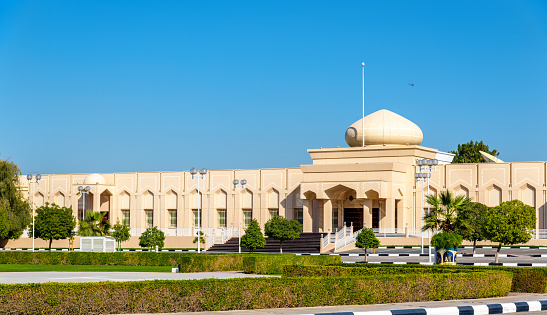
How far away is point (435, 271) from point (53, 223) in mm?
32388

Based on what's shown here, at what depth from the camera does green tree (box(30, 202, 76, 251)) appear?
45.9 m

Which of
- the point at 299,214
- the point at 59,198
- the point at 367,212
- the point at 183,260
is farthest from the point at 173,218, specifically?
the point at 183,260

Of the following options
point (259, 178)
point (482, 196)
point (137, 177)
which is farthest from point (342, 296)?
point (137, 177)

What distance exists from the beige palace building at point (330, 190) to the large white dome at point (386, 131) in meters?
0.07

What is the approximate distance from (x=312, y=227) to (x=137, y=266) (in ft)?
60.3

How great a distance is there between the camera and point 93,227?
161ft

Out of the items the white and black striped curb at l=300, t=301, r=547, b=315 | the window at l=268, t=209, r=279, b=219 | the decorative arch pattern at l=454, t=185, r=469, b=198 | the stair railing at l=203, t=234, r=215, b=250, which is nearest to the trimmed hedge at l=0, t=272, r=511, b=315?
the white and black striped curb at l=300, t=301, r=547, b=315

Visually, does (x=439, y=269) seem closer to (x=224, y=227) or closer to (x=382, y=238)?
(x=382, y=238)

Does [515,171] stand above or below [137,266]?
above

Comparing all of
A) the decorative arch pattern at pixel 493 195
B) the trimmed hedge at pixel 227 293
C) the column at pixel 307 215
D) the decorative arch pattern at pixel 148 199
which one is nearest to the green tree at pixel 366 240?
the column at pixel 307 215

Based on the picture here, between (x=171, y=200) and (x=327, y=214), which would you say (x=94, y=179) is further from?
(x=327, y=214)

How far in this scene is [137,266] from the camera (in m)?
33.7

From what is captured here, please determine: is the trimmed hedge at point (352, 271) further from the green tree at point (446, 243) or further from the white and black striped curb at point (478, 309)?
the green tree at point (446, 243)

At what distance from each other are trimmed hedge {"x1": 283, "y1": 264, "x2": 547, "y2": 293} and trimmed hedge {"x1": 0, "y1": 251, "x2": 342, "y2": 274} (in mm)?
7082
